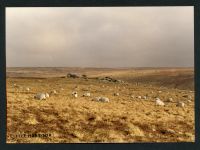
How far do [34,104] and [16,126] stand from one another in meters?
2.20

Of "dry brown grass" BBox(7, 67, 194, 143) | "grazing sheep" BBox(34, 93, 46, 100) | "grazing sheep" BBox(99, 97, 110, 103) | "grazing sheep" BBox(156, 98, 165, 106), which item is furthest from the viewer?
"grazing sheep" BBox(156, 98, 165, 106)

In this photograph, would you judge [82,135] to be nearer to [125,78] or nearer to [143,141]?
[143,141]

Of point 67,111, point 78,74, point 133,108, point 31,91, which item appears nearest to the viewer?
point 67,111

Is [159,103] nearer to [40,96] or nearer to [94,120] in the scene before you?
[94,120]

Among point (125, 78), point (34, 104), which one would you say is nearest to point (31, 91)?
point (34, 104)

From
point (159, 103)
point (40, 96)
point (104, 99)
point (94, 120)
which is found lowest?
point (94, 120)

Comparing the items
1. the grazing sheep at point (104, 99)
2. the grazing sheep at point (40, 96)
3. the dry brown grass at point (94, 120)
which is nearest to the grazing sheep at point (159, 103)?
the dry brown grass at point (94, 120)

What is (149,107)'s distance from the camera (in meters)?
21.9

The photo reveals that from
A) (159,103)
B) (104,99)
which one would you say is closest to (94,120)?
(104,99)

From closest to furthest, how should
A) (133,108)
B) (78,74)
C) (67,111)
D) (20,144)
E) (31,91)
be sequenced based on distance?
1. (20,144)
2. (67,111)
3. (133,108)
4. (31,91)
5. (78,74)

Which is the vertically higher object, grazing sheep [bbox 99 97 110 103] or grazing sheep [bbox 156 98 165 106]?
grazing sheep [bbox 99 97 110 103]

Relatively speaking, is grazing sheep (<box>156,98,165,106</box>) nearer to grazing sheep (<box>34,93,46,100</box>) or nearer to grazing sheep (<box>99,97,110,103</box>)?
grazing sheep (<box>99,97,110,103</box>)

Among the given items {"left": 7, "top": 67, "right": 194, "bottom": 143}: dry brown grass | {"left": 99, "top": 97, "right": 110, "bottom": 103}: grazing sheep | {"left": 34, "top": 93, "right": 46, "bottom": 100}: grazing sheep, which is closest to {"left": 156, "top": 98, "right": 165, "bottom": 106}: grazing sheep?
Answer: {"left": 7, "top": 67, "right": 194, "bottom": 143}: dry brown grass

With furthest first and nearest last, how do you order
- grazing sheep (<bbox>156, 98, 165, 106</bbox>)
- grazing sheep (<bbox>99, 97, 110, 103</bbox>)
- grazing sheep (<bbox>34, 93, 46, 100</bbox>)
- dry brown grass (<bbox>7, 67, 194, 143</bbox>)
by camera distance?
grazing sheep (<bbox>156, 98, 165, 106</bbox>)
grazing sheep (<bbox>99, 97, 110, 103</bbox>)
grazing sheep (<bbox>34, 93, 46, 100</bbox>)
dry brown grass (<bbox>7, 67, 194, 143</bbox>)
